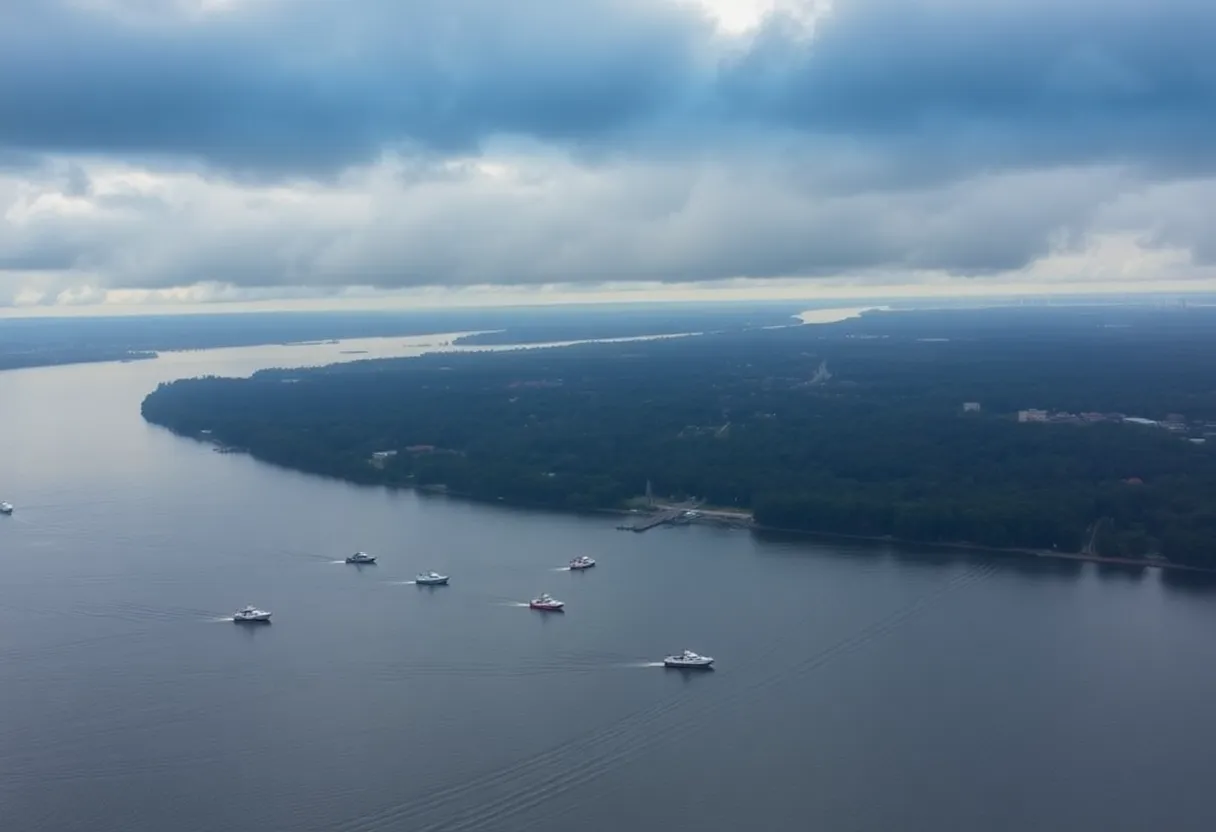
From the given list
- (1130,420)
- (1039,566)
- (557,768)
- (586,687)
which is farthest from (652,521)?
(1130,420)

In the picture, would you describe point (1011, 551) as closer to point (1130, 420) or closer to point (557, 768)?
point (557, 768)

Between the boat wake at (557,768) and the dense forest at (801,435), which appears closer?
the boat wake at (557,768)

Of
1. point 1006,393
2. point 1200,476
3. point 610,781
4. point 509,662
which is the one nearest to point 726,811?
point 610,781

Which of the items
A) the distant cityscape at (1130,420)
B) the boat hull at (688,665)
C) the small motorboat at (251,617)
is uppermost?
the distant cityscape at (1130,420)

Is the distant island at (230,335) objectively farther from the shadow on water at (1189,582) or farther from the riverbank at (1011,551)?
the shadow on water at (1189,582)

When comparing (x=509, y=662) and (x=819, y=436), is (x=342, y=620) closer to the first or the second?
(x=509, y=662)

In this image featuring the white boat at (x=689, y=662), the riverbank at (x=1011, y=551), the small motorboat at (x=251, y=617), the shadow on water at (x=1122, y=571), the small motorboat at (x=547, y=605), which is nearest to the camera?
the white boat at (x=689, y=662)

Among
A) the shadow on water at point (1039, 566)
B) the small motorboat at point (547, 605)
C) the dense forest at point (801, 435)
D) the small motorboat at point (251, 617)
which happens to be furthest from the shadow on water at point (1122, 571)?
the small motorboat at point (251, 617)

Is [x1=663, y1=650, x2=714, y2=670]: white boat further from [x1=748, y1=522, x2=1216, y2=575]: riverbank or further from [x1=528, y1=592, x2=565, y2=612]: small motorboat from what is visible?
[x1=748, y1=522, x2=1216, y2=575]: riverbank
